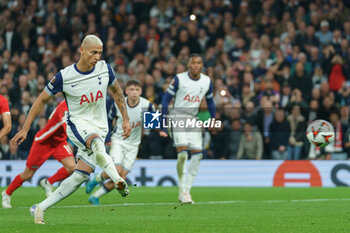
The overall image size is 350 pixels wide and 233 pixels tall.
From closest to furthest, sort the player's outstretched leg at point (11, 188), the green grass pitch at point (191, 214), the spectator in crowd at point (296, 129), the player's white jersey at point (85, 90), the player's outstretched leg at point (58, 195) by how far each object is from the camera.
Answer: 1. the green grass pitch at point (191, 214)
2. the player's outstretched leg at point (58, 195)
3. the player's white jersey at point (85, 90)
4. the player's outstretched leg at point (11, 188)
5. the spectator in crowd at point (296, 129)

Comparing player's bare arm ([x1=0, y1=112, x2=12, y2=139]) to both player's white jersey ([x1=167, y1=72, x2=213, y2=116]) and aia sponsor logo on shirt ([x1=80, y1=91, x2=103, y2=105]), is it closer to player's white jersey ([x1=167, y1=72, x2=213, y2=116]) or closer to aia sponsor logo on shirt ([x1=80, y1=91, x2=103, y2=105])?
aia sponsor logo on shirt ([x1=80, y1=91, x2=103, y2=105])

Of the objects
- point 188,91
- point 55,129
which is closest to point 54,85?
point 55,129

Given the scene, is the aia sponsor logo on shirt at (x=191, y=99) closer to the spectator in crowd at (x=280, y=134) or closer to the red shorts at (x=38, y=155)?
the red shorts at (x=38, y=155)

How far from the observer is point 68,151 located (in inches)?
519

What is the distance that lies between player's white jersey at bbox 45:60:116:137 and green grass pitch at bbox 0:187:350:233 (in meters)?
1.30

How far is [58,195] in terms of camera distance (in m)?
8.94

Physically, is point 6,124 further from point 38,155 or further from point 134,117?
point 134,117

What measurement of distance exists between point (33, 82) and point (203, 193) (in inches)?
303

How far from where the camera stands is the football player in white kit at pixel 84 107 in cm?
895

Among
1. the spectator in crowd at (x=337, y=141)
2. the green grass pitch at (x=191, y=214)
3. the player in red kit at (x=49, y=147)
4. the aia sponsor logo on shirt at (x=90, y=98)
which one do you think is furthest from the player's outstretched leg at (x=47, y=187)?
the spectator in crowd at (x=337, y=141)

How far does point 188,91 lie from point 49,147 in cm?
267

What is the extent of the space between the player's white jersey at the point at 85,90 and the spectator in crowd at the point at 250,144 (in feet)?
30.9

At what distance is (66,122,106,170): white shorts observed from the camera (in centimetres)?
916

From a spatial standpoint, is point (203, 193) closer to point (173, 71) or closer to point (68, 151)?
point (68, 151)
